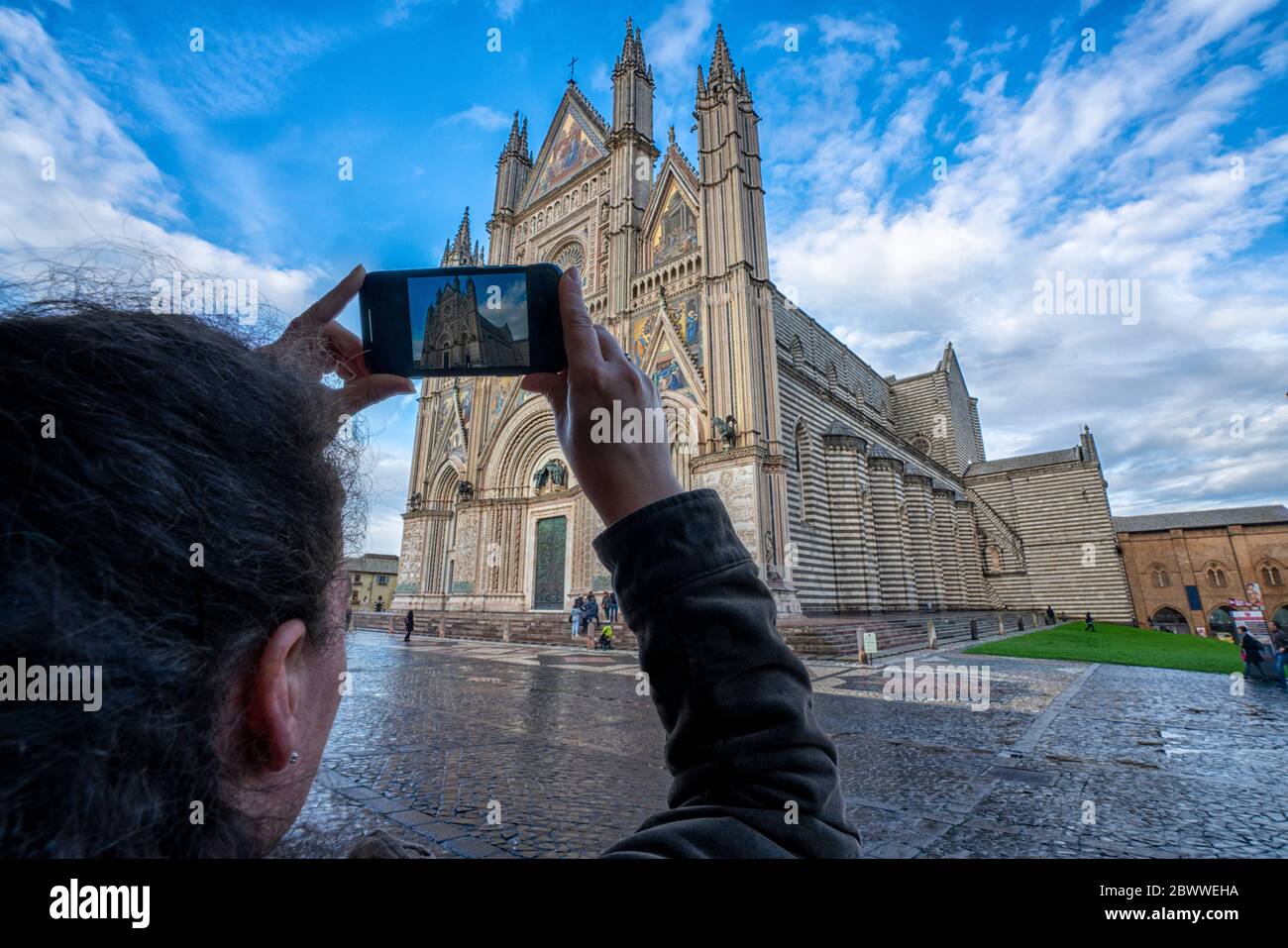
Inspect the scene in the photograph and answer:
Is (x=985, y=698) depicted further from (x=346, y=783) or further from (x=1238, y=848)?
(x=346, y=783)

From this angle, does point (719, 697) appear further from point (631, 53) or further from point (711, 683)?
point (631, 53)

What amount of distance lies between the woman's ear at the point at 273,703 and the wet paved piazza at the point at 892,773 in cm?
24

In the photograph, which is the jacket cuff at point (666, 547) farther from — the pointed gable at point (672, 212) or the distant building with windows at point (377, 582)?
the distant building with windows at point (377, 582)

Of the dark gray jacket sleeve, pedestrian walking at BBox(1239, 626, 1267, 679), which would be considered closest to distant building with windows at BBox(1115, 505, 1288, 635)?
pedestrian walking at BBox(1239, 626, 1267, 679)

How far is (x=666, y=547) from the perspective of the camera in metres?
0.91

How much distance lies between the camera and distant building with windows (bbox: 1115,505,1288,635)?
3356 cm

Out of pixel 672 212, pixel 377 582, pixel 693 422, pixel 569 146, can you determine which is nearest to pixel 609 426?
pixel 693 422

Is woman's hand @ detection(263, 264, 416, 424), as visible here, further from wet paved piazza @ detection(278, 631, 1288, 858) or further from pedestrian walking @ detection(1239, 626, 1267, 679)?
pedestrian walking @ detection(1239, 626, 1267, 679)

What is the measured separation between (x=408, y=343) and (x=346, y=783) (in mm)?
3388

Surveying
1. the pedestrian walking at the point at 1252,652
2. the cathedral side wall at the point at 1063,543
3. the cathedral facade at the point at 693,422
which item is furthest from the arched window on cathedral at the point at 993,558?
the pedestrian walking at the point at 1252,652

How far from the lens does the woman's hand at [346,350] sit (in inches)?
52.8

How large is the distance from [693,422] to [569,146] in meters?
17.1

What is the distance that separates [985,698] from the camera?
699cm

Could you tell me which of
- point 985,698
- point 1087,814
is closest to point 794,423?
point 985,698
